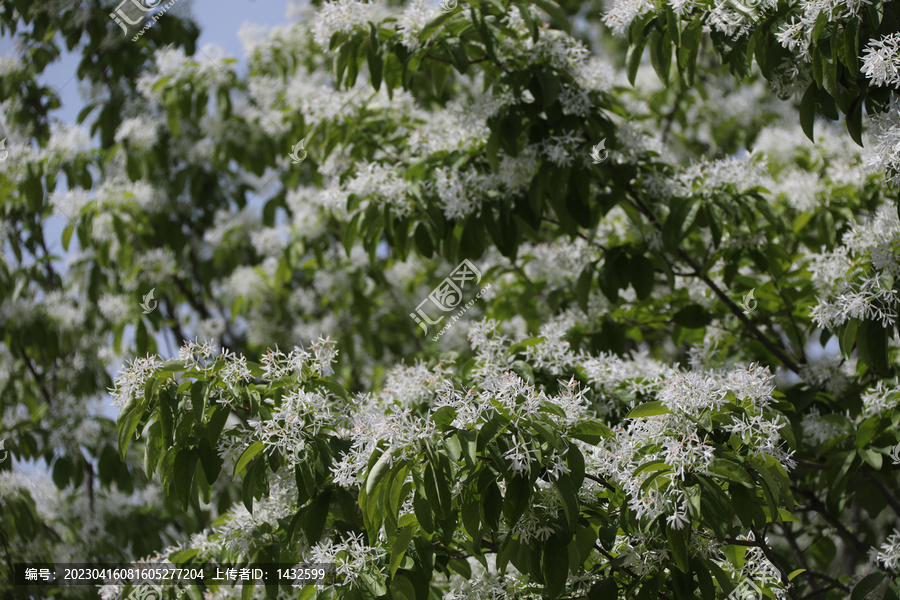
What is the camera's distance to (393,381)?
2.58m

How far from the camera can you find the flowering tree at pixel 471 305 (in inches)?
78.6

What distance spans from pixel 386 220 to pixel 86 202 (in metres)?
2.60

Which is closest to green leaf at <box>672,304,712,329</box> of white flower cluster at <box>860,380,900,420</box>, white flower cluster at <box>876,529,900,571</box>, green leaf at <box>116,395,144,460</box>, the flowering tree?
the flowering tree

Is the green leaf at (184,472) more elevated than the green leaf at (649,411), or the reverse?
the green leaf at (184,472)

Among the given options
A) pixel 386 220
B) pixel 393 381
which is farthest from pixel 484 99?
pixel 393 381

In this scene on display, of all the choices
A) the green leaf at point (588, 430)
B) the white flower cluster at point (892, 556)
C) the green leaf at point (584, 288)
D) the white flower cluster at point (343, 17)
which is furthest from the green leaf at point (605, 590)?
the white flower cluster at point (343, 17)

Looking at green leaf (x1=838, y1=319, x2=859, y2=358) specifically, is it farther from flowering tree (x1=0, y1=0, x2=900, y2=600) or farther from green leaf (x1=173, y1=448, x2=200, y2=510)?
green leaf (x1=173, y1=448, x2=200, y2=510)

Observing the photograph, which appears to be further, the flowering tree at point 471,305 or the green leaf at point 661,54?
the green leaf at point 661,54

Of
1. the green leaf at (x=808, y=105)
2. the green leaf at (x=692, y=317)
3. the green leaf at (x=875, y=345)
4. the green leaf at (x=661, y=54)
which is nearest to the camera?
the green leaf at (x=875, y=345)

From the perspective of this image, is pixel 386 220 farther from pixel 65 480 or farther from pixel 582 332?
pixel 65 480

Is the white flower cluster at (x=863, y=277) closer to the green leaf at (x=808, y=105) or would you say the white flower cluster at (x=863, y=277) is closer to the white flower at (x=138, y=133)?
the green leaf at (x=808, y=105)

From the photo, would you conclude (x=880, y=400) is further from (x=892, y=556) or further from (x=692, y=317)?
(x=692, y=317)
